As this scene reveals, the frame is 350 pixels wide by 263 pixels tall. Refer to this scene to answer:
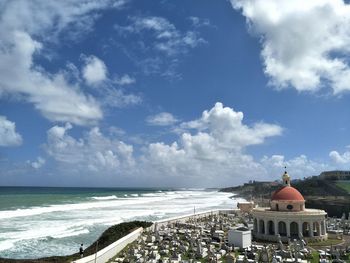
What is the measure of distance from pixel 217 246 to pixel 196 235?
478 centimetres

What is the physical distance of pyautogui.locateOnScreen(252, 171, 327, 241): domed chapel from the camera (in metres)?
37.6

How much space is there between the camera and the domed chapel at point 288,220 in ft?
123

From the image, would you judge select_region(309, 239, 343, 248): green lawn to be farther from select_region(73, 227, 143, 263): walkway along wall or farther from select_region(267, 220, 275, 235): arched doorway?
select_region(73, 227, 143, 263): walkway along wall

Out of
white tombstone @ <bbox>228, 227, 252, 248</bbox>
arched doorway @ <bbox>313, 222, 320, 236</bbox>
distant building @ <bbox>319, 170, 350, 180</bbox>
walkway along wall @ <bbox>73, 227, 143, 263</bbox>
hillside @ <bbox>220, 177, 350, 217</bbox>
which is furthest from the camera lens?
distant building @ <bbox>319, 170, 350, 180</bbox>

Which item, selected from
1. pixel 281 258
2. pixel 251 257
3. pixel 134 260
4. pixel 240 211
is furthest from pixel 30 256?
pixel 240 211

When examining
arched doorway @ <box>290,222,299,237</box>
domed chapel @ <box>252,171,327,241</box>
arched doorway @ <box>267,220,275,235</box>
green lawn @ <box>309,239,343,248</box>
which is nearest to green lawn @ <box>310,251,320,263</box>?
green lawn @ <box>309,239,343,248</box>

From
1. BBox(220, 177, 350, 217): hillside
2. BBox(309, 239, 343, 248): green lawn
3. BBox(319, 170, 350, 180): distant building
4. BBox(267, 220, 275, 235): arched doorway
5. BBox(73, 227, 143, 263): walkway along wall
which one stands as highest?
BBox(319, 170, 350, 180): distant building

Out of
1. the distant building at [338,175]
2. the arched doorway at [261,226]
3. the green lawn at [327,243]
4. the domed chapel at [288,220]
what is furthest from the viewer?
the distant building at [338,175]

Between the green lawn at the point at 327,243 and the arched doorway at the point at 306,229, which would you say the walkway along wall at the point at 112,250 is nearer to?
the green lawn at the point at 327,243

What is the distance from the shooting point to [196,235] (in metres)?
36.9

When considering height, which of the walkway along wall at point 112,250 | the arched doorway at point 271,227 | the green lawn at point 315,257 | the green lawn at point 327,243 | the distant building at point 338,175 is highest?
the distant building at point 338,175

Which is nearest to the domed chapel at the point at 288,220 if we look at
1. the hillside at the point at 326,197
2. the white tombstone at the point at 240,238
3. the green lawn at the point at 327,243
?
the green lawn at the point at 327,243

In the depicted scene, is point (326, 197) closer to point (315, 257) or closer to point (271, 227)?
point (271, 227)

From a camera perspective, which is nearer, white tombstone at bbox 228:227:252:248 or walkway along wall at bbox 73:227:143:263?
walkway along wall at bbox 73:227:143:263
